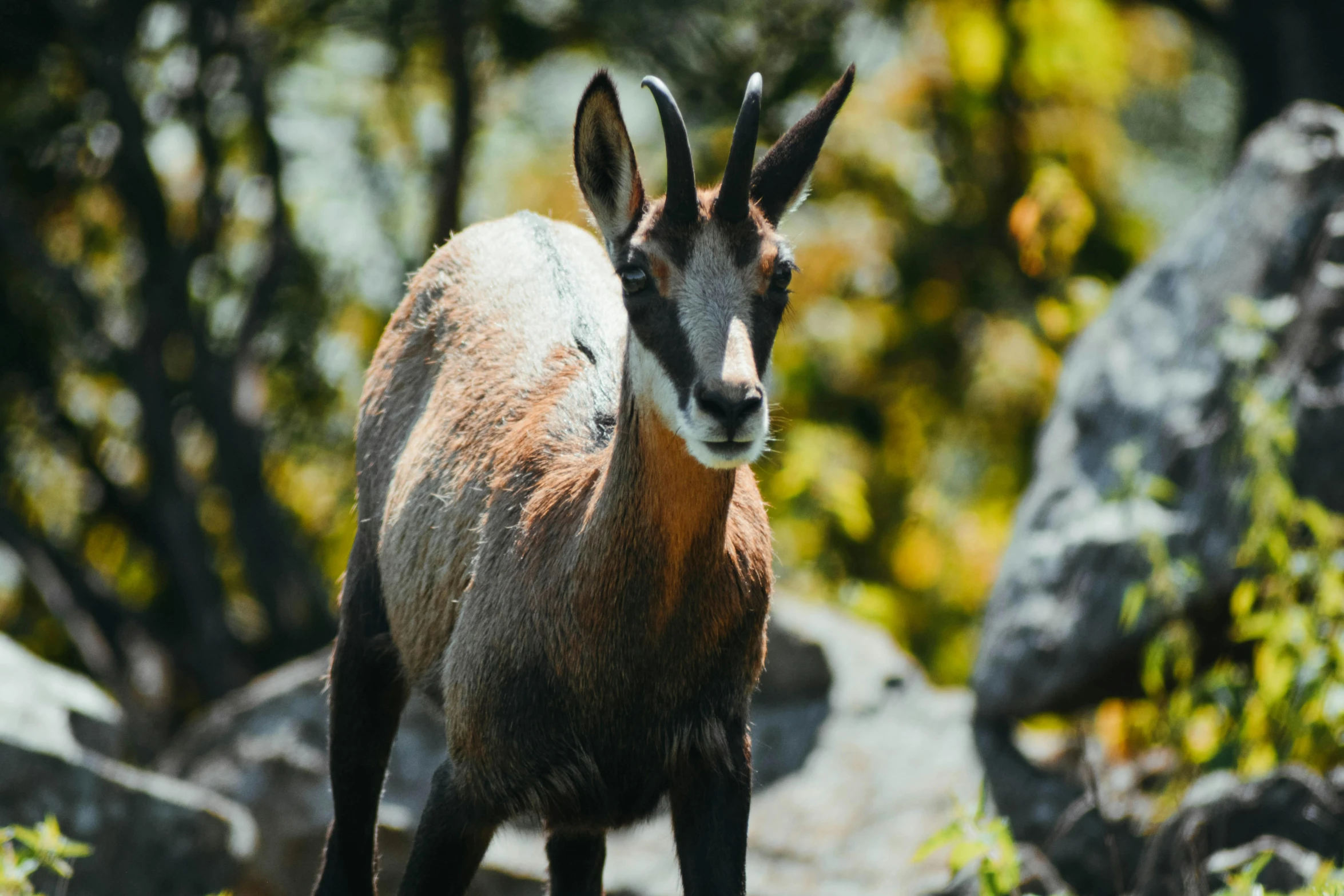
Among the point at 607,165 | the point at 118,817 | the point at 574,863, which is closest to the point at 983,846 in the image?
the point at 574,863

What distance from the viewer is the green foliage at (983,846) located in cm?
454

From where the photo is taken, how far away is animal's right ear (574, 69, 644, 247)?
416 cm

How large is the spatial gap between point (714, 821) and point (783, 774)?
387cm

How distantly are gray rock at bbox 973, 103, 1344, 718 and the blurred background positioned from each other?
2.16 meters

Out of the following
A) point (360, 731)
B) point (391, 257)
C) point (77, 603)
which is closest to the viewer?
point (360, 731)

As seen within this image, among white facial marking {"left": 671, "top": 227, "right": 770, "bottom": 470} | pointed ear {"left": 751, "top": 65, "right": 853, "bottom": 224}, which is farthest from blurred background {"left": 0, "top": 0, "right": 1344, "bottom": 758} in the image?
white facial marking {"left": 671, "top": 227, "right": 770, "bottom": 470}

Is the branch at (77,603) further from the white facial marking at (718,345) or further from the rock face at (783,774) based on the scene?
the white facial marking at (718,345)

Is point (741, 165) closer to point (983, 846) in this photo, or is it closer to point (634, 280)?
point (634, 280)

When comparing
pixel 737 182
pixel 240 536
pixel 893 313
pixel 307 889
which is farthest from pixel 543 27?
pixel 737 182

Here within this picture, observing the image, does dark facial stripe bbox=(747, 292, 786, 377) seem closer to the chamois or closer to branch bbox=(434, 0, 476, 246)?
the chamois

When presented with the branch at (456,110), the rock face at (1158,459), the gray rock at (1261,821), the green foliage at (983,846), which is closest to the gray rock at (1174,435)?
the rock face at (1158,459)

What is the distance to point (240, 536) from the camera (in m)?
11.0

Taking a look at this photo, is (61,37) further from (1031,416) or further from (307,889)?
(1031,416)

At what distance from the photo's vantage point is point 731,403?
11.7 feet
